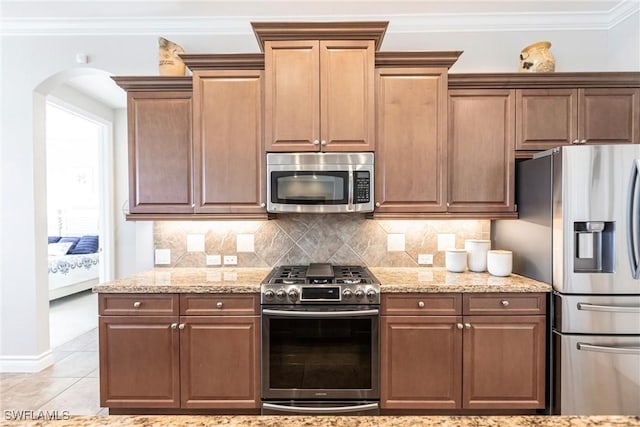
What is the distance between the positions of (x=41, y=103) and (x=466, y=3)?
369cm

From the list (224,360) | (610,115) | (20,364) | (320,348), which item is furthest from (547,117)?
(20,364)

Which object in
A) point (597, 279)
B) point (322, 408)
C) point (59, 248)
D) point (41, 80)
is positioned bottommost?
point (322, 408)

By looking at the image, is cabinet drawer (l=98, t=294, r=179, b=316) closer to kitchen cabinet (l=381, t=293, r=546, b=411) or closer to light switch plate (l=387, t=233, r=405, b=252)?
kitchen cabinet (l=381, t=293, r=546, b=411)

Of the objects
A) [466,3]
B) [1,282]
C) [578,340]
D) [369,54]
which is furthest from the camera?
[1,282]

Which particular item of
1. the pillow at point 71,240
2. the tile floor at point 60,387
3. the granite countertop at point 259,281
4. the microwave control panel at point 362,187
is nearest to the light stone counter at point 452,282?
the granite countertop at point 259,281

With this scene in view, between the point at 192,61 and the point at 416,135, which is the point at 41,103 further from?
the point at 416,135

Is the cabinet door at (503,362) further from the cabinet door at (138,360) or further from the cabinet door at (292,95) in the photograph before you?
the cabinet door at (138,360)

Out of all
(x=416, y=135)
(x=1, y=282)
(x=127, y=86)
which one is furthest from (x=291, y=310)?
(x=1, y=282)

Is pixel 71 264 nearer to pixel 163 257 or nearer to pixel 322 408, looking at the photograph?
pixel 163 257

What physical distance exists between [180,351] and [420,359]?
1.54 meters

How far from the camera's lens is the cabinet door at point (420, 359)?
2201mm

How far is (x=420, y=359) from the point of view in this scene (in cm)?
220

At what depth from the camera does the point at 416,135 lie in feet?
8.17

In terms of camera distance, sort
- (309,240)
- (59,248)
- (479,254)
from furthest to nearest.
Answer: (59,248), (309,240), (479,254)
